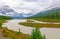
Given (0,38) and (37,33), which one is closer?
(37,33)

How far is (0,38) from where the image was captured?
1862 cm

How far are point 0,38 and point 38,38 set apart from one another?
7862mm

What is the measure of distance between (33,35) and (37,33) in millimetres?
264

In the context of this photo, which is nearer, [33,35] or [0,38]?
[33,35]

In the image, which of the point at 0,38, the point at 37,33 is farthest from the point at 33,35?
the point at 0,38

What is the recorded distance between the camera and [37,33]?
11688 mm

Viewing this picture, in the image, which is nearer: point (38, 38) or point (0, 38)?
point (38, 38)

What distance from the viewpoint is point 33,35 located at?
1167cm

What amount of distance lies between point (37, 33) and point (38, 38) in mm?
335

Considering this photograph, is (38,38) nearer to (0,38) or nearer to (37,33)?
(37,33)

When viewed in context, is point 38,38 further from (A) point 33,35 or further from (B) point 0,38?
(B) point 0,38

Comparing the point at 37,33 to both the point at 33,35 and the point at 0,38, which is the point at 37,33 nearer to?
the point at 33,35

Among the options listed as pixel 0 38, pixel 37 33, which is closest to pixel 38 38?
pixel 37 33
